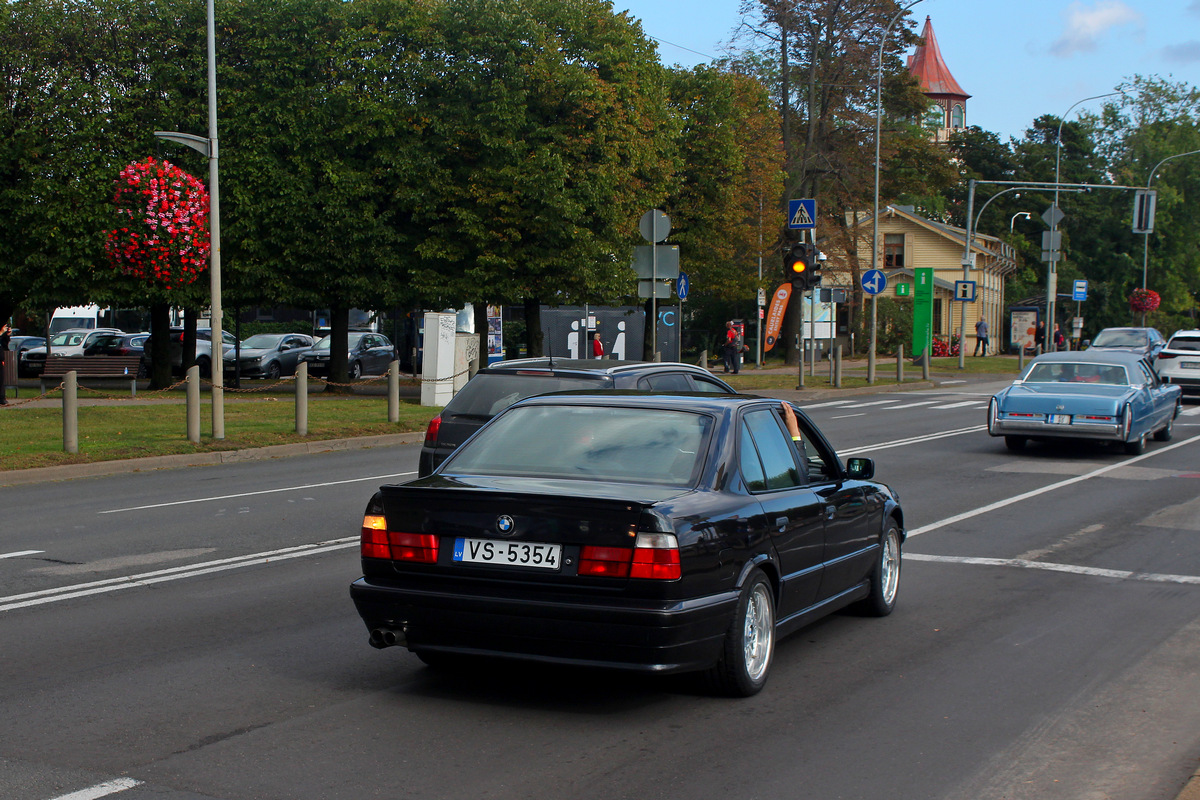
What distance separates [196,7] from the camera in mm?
30406

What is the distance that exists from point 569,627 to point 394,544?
37.9 inches

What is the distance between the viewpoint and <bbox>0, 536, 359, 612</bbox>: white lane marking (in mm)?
7918

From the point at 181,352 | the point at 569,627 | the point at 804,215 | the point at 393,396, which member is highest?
the point at 804,215

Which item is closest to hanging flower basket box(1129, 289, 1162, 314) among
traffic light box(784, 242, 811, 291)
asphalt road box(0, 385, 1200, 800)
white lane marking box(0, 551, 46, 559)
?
traffic light box(784, 242, 811, 291)

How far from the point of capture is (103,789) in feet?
14.7

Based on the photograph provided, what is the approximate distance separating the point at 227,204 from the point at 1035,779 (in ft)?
95.9

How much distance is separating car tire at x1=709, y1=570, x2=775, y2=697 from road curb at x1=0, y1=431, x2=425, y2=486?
1186cm

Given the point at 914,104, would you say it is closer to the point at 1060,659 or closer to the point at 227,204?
the point at 227,204

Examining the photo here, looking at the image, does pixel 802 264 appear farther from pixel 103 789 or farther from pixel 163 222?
pixel 103 789

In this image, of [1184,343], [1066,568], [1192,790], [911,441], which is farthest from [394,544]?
[1184,343]

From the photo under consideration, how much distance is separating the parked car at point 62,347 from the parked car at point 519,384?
105 feet

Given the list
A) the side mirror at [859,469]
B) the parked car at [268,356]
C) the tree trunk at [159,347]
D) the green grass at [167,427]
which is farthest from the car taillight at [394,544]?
the parked car at [268,356]

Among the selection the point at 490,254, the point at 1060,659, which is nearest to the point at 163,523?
the point at 1060,659

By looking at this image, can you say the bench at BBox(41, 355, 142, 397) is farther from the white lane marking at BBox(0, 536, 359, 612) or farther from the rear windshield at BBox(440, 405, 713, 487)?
the rear windshield at BBox(440, 405, 713, 487)
